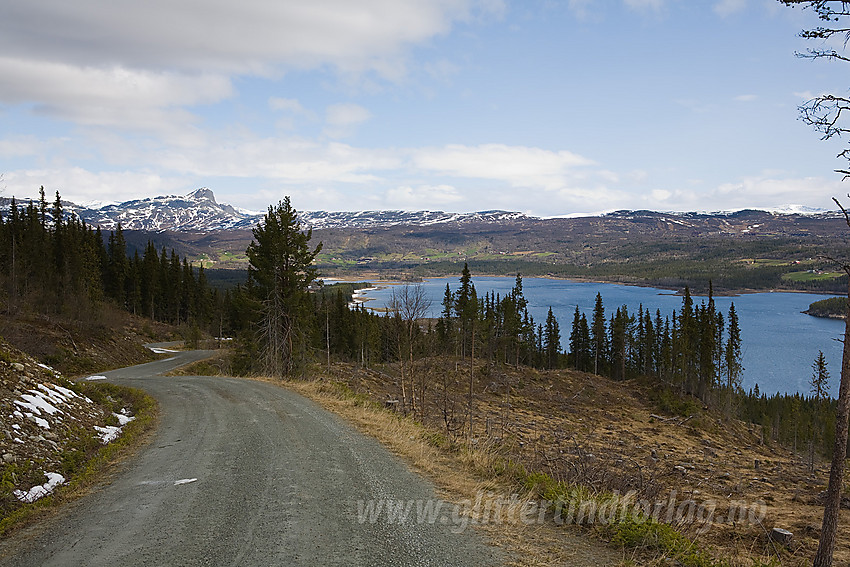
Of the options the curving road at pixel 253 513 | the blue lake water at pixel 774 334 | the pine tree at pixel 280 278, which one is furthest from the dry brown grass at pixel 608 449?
the blue lake water at pixel 774 334

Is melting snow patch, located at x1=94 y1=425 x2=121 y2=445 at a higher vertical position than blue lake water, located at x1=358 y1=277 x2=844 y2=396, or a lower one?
higher

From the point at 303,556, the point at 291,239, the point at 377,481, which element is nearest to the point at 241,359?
the point at 291,239

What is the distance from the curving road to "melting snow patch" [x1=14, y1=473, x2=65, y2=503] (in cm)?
71

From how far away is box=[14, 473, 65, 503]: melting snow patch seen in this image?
6.67 meters

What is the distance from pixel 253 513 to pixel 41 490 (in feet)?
11.5

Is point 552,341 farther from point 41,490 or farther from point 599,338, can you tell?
point 41,490

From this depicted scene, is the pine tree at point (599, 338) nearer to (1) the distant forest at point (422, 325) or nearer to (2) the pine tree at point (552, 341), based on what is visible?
(1) the distant forest at point (422, 325)

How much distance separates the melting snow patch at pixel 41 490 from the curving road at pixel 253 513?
0.71m

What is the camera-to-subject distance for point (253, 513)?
597 centimetres

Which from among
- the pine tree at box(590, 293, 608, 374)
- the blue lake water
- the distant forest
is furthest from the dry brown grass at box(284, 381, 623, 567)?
the pine tree at box(590, 293, 608, 374)

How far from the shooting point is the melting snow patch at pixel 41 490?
6.67 meters

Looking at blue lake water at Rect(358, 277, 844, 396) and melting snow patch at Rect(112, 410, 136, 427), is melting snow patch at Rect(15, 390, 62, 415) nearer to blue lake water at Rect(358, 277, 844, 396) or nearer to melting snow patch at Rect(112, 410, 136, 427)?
melting snow patch at Rect(112, 410, 136, 427)

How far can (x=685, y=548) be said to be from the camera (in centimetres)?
533

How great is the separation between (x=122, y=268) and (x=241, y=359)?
4207cm
